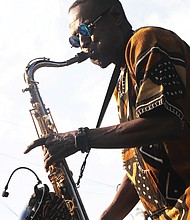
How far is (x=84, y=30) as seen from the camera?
412 cm

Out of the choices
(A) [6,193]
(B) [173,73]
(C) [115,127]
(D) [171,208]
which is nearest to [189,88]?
(B) [173,73]

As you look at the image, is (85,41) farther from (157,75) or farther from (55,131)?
(55,131)

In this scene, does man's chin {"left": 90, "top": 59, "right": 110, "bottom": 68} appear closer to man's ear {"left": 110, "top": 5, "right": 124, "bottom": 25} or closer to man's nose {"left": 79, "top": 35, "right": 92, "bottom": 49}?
man's nose {"left": 79, "top": 35, "right": 92, "bottom": 49}

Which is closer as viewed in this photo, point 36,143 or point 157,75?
point 157,75

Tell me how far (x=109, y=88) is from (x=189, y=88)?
3.26ft

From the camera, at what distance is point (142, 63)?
334 cm

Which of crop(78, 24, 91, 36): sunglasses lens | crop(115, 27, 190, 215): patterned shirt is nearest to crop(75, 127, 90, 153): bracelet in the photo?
crop(115, 27, 190, 215): patterned shirt

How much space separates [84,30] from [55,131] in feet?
9.07

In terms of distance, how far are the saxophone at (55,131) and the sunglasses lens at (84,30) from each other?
1.54 ft

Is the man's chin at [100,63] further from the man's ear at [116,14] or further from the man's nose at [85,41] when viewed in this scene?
the man's ear at [116,14]

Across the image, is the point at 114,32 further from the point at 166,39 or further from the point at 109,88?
the point at 166,39

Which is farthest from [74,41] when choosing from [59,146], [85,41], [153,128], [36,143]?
[153,128]

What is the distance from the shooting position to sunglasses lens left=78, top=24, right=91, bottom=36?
13.5 feet

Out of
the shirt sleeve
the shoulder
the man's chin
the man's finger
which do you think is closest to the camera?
the shirt sleeve
